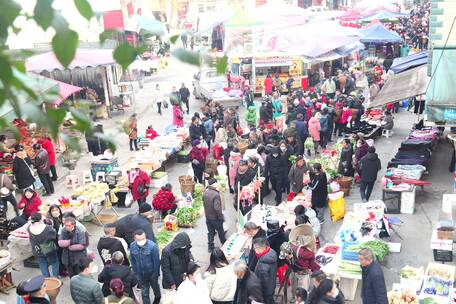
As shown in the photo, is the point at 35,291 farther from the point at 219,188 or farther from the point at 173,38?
the point at 219,188

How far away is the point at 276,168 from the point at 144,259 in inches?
184

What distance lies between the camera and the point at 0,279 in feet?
30.7

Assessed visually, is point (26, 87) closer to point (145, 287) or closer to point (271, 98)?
point (145, 287)

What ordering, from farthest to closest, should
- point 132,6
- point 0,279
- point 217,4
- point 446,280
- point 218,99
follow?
point 217,4 < point 132,6 < point 218,99 < point 0,279 < point 446,280

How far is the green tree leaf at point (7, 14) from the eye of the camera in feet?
5.62

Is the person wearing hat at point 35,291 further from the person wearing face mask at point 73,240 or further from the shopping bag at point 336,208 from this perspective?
the shopping bag at point 336,208

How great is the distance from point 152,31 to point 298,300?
17.6 feet

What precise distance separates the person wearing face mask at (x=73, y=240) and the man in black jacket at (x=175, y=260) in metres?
1.63

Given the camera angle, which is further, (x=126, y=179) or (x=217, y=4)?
(x=217, y=4)

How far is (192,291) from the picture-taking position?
264 inches

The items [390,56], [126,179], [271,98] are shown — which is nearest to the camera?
[126,179]

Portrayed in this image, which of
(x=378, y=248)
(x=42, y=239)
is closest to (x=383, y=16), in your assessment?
(x=378, y=248)

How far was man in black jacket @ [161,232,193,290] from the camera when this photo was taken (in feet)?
25.1

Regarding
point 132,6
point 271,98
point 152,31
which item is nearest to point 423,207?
point 271,98
